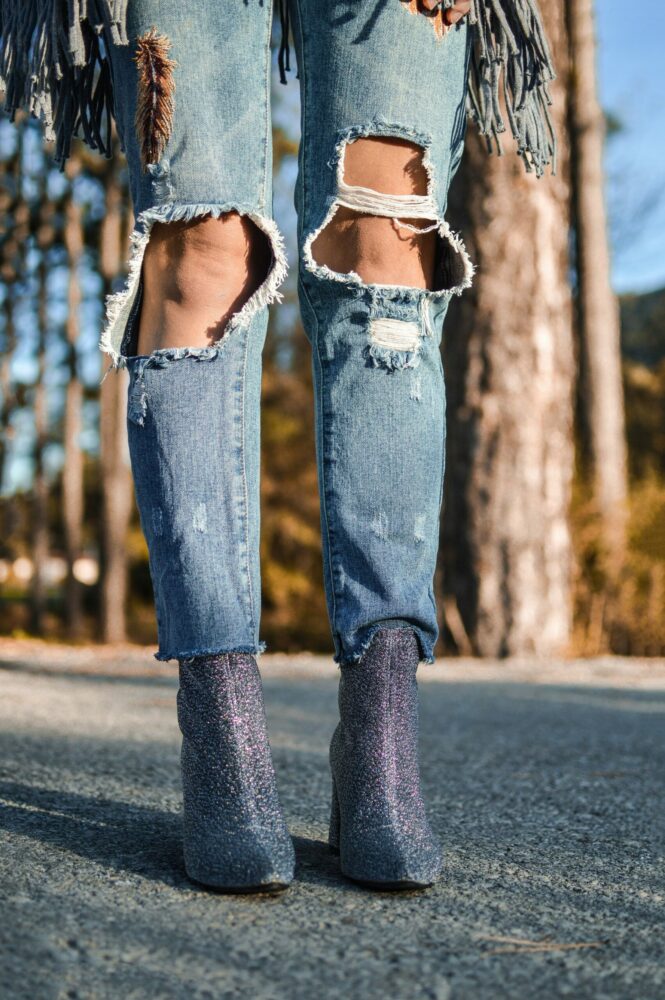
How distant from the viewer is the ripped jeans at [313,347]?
1.16m

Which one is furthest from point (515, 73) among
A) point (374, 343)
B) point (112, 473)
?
point (112, 473)

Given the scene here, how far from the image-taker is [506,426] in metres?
4.69

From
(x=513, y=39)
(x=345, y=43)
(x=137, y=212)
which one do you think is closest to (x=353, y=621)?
(x=137, y=212)

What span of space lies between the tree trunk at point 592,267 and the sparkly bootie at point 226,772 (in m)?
8.00

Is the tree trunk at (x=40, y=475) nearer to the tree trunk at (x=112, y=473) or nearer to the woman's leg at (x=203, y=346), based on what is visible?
the tree trunk at (x=112, y=473)

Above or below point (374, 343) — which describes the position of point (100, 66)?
above

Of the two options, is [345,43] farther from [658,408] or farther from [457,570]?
[658,408]

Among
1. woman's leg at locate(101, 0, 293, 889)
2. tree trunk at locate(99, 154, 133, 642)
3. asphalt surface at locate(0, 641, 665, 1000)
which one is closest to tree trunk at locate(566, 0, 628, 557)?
tree trunk at locate(99, 154, 133, 642)

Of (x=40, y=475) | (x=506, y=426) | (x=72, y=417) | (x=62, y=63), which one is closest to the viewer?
(x=62, y=63)

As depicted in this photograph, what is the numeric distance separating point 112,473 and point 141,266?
1002 cm

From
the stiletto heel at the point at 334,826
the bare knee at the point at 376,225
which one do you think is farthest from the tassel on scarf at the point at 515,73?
the stiletto heel at the point at 334,826

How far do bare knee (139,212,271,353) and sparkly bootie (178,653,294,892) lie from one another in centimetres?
38

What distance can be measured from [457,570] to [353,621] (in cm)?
364

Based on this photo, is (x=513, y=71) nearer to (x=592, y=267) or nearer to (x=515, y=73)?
(x=515, y=73)
